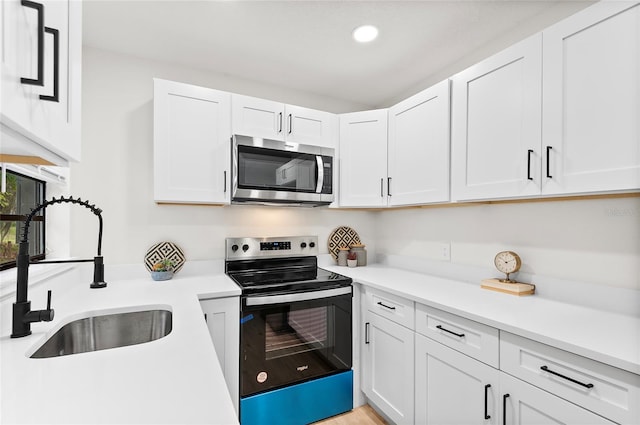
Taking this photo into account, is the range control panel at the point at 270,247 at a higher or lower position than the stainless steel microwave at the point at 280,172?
lower

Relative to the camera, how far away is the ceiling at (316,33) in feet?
5.54

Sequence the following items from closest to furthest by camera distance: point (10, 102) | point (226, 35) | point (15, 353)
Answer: point (10, 102)
point (15, 353)
point (226, 35)

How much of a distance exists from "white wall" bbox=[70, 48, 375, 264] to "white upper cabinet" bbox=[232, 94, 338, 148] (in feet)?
1.48

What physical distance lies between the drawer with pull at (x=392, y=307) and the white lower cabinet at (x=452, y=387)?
11 cm

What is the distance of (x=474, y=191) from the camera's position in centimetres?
173

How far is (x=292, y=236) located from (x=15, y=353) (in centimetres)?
185

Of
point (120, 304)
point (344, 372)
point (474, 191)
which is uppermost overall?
point (474, 191)

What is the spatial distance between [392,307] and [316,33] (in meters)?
1.74

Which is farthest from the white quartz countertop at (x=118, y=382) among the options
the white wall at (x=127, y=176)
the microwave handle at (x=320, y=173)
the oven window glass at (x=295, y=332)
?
the microwave handle at (x=320, y=173)

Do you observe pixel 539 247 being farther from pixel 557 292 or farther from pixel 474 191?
pixel 474 191

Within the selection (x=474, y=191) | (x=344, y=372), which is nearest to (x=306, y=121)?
(x=474, y=191)

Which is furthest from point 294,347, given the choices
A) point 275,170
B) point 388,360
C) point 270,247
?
point 275,170

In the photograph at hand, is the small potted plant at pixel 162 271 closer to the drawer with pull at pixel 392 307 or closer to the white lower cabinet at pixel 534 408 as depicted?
the drawer with pull at pixel 392 307

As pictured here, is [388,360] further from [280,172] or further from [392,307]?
[280,172]
